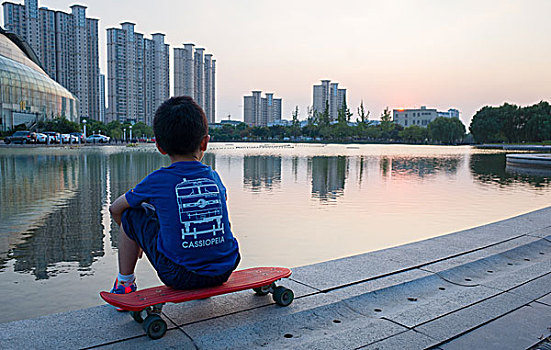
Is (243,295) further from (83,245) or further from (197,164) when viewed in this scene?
(83,245)

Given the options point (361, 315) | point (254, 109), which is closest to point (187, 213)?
point (361, 315)

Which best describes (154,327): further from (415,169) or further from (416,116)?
(416,116)

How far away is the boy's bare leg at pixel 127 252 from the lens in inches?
98.2

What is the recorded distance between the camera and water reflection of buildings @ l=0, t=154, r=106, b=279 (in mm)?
4895

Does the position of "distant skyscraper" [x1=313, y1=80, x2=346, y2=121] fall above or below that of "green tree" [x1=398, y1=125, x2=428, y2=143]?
above

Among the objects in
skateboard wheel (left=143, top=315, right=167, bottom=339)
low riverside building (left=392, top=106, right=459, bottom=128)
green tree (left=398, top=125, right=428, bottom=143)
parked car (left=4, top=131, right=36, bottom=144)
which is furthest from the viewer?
low riverside building (left=392, top=106, right=459, bottom=128)

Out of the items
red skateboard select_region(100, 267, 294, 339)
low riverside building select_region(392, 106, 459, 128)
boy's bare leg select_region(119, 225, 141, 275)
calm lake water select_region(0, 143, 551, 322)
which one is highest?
low riverside building select_region(392, 106, 459, 128)

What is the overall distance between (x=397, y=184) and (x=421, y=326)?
34.8 feet

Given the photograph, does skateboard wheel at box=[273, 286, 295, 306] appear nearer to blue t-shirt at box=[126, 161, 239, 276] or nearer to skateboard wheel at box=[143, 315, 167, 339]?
blue t-shirt at box=[126, 161, 239, 276]

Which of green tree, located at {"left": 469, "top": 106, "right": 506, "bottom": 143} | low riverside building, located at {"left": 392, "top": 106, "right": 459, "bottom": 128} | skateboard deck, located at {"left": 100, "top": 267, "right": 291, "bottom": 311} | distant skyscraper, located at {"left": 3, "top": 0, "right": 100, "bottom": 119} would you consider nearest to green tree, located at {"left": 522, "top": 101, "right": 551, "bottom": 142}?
green tree, located at {"left": 469, "top": 106, "right": 506, "bottom": 143}

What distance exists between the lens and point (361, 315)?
2.69 meters

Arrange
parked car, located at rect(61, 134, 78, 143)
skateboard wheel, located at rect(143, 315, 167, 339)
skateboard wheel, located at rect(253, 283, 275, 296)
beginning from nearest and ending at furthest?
skateboard wheel, located at rect(143, 315, 167, 339), skateboard wheel, located at rect(253, 283, 275, 296), parked car, located at rect(61, 134, 78, 143)

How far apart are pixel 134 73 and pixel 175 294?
358ft

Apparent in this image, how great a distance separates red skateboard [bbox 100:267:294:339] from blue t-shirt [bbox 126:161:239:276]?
0.12 meters
